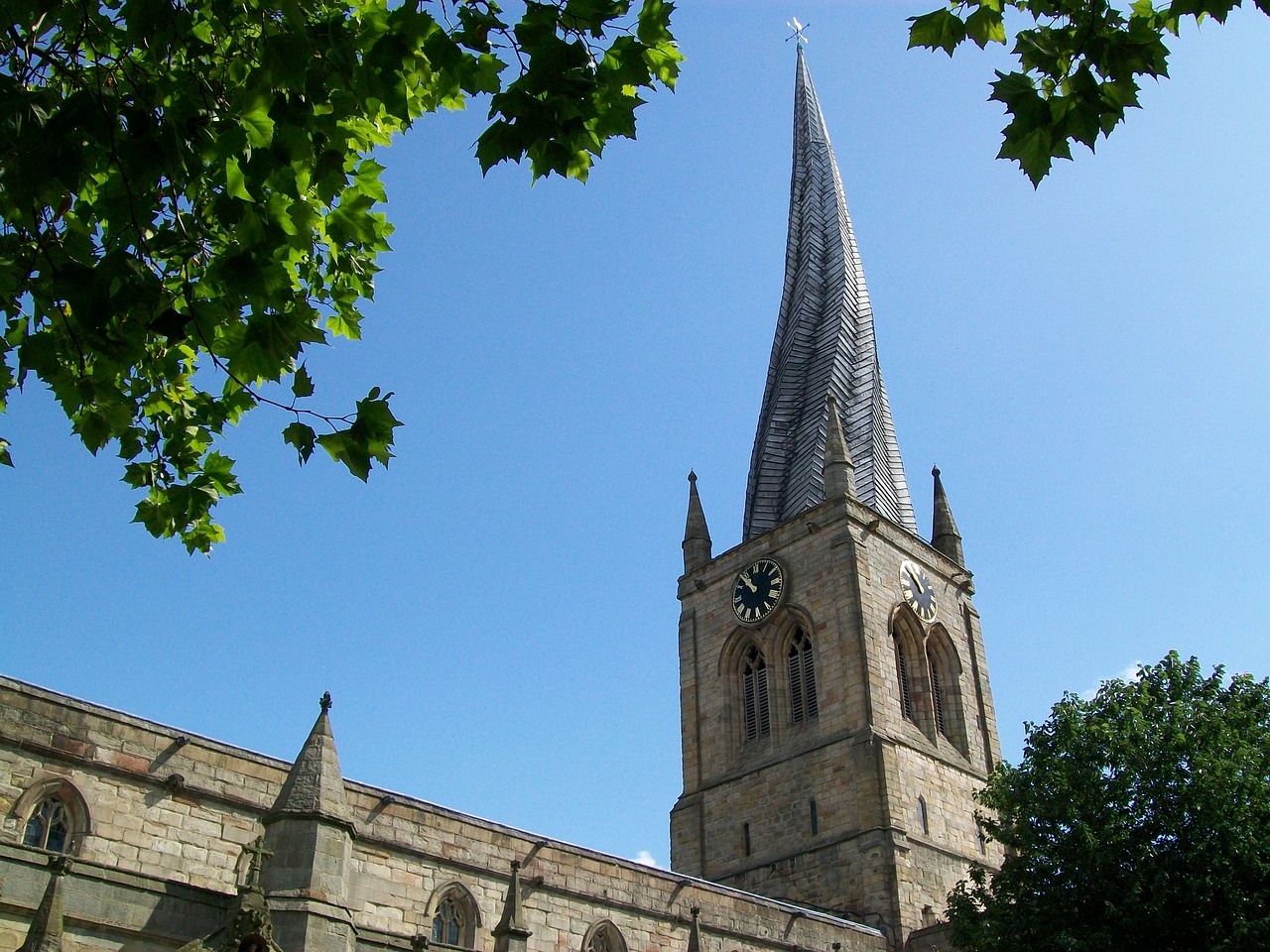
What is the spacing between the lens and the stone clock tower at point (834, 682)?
30.8 metres

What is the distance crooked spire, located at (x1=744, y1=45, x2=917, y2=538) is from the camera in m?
39.3

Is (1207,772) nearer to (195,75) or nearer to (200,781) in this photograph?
(200,781)

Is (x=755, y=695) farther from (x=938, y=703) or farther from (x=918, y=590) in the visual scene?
(x=918, y=590)

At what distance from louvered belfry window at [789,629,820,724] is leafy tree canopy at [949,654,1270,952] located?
9838mm

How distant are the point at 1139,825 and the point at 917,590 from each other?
14885 millimetres

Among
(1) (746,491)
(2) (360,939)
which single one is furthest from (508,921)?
Answer: (1) (746,491)

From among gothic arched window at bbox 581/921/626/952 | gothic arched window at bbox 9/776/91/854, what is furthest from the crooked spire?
gothic arched window at bbox 9/776/91/854

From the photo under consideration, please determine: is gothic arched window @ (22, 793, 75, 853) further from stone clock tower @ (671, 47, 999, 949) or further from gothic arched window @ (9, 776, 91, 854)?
stone clock tower @ (671, 47, 999, 949)

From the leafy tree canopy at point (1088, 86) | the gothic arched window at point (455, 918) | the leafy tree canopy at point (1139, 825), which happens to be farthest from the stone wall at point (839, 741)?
the leafy tree canopy at point (1088, 86)

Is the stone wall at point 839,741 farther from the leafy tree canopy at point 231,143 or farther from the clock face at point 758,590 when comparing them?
the leafy tree canopy at point 231,143

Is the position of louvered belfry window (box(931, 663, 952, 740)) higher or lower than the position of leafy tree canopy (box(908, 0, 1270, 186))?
higher

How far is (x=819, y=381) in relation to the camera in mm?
42375

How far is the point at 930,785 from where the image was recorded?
106 feet

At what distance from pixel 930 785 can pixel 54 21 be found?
30.2m
